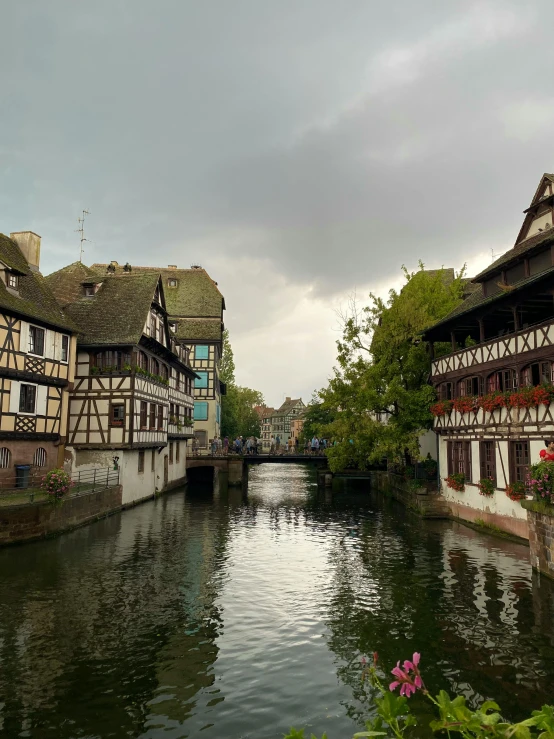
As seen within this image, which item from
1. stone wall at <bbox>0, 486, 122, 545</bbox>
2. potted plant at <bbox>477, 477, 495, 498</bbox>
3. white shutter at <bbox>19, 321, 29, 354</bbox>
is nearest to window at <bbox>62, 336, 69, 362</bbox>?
white shutter at <bbox>19, 321, 29, 354</bbox>

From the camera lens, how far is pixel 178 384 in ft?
156

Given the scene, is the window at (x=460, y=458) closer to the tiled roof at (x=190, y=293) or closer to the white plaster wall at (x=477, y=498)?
the white plaster wall at (x=477, y=498)

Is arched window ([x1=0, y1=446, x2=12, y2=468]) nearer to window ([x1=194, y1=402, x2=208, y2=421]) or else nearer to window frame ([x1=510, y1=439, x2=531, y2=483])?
window frame ([x1=510, y1=439, x2=531, y2=483])

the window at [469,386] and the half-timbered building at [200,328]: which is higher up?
the half-timbered building at [200,328]

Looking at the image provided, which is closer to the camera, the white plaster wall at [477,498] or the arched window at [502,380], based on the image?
the white plaster wall at [477,498]

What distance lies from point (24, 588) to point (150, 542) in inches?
281

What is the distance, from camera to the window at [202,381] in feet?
196

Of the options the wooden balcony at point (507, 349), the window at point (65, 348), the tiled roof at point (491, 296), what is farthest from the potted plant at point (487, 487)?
the window at point (65, 348)

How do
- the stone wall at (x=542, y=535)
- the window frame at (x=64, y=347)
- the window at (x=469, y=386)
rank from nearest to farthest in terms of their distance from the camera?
the stone wall at (x=542, y=535), the window at (x=469, y=386), the window frame at (x=64, y=347)

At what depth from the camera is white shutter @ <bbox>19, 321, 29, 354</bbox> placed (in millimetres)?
25998

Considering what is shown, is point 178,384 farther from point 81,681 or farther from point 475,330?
point 81,681

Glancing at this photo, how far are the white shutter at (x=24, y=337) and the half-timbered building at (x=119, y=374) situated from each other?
450cm

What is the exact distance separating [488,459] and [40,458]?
21.6 metres

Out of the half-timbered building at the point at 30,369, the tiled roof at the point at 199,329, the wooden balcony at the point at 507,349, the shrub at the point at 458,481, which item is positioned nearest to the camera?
the wooden balcony at the point at 507,349
